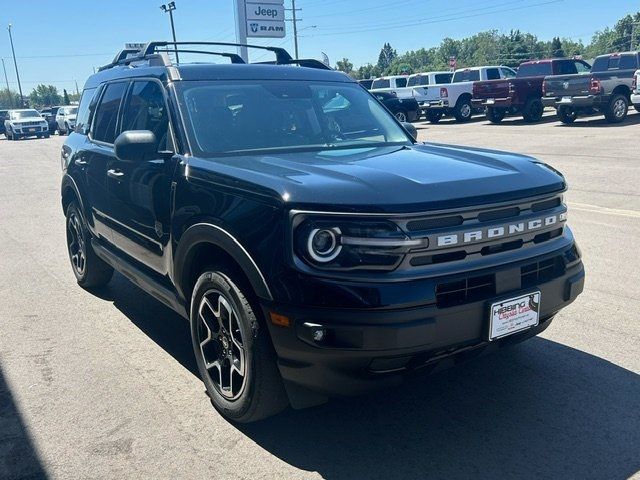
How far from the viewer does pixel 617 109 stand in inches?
791

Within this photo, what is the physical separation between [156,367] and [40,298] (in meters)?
2.25

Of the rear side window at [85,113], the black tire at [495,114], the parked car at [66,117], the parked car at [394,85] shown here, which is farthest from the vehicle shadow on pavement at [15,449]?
the parked car at [66,117]

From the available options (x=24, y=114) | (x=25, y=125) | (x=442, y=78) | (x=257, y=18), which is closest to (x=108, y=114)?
(x=442, y=78)

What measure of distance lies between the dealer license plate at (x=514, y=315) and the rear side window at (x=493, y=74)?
951 inches

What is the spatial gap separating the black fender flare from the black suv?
0.03ft

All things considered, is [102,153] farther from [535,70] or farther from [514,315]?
[535,70]

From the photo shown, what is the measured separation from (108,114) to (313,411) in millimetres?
3109

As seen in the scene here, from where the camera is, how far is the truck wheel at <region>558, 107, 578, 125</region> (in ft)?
68.1

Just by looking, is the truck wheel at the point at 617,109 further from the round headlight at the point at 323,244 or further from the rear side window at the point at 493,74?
the round headlight at the point at 323,244

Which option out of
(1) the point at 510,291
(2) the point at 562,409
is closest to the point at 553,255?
(1) the point at 510,291

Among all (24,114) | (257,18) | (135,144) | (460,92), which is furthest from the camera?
(24,114)

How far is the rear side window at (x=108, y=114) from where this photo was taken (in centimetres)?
494

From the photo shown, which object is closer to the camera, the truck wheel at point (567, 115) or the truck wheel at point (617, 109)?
the truck wheel at point (617, 109)

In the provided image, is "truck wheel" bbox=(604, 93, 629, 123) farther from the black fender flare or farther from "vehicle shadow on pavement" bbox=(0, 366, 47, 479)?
"vehicle shadow on pavement" bbox=(0, 366, 47, 479)
